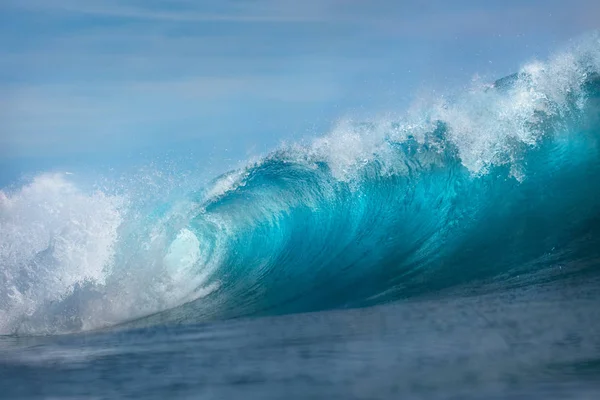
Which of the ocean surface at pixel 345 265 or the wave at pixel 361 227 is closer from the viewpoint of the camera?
the ocean surface at pixel 345 265

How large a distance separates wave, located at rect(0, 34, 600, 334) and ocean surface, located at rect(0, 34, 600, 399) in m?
0.02

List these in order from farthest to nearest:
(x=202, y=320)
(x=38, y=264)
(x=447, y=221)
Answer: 1. (x=38, y=264)
2. (x=447, y=221)
3. (x=202, y=320)

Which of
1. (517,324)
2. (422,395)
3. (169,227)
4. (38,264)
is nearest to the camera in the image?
(422,395)

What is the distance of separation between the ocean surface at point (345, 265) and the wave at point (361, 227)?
0.02 metres

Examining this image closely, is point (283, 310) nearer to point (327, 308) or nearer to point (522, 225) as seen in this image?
point (327, 308)

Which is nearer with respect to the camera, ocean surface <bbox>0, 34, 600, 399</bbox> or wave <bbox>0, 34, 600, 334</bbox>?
ocean surface <bbox>0, 34, 600, 399</bbox>

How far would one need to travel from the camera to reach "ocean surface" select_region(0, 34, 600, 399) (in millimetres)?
3518

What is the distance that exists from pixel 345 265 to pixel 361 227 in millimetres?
638

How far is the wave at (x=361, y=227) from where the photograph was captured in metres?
6.34

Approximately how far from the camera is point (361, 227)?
7.49 metres

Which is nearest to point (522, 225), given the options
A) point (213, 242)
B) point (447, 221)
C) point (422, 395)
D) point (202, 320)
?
point (447, 221)

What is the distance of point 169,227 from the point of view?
8.13 m

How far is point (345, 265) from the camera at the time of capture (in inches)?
274

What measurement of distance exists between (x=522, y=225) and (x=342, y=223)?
1.87 meters
